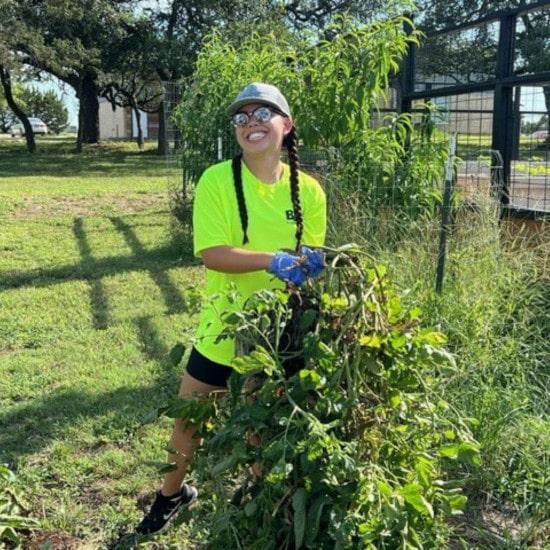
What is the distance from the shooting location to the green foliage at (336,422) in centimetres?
181

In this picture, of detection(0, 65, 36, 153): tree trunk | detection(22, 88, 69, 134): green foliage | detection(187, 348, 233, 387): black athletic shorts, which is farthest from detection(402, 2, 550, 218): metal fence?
detection(22, 88, 69, 134): green foliage

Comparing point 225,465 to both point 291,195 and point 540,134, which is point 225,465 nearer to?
point 291,195

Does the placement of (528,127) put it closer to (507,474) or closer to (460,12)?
(507,474)

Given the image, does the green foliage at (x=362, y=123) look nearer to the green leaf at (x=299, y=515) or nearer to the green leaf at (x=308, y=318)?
the green leaf at (x=308, y=318)

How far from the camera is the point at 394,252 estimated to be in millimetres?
4371

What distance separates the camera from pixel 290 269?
6.49 ft

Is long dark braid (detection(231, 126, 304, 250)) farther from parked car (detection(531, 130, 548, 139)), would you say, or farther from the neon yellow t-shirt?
parked car (detection(531, 130, 548, 139))

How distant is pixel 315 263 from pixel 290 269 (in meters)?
0.08

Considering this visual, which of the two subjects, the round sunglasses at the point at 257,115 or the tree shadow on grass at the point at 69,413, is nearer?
the round sunglasses at the point at 257,115

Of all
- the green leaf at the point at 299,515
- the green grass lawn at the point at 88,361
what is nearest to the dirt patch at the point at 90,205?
the green grass lawn at the point at 88,361

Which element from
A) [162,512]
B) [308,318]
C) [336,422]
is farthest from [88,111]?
→ [336,422]

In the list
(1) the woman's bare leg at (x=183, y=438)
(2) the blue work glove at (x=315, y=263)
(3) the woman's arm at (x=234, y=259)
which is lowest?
(1) the woman's bare leg at (x=183, y=438)

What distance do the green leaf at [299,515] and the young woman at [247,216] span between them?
0.55 metres

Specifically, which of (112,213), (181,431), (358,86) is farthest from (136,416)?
(112,213)
